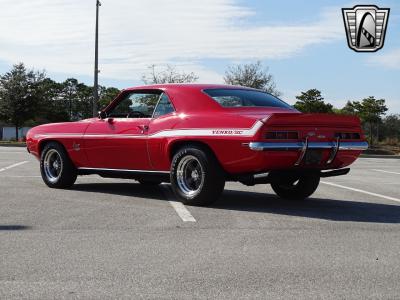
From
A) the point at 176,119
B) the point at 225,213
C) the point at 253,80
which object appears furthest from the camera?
the point at 253,80

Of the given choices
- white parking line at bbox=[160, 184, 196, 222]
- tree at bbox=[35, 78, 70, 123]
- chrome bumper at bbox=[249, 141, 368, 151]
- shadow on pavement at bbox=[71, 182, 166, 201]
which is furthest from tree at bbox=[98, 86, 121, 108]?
chrome bumper at bbox=[249, 141, 368, 151]

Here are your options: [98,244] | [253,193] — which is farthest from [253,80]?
[98,244]

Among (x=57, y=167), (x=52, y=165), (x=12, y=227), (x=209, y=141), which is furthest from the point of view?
(x=52, y=165)

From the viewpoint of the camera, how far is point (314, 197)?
8852 millimetres

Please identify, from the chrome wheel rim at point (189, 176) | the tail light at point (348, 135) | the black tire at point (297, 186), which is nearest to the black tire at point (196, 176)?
the chrome wheel rim at point (189, 176)

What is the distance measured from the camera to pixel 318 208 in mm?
7523

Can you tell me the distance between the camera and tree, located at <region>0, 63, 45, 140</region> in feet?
173

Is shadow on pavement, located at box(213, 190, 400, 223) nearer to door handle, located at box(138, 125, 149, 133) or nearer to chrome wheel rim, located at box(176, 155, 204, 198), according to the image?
chrome wheel rim, located at box(176, 155, 204, 198)

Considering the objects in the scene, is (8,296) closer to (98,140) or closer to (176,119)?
(176,119)

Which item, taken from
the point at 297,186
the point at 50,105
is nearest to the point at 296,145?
the point at 297,186

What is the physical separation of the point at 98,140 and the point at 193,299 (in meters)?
5.41

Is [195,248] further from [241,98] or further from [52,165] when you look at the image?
[52,165]

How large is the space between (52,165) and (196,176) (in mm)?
3051

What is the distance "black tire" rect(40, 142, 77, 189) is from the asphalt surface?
2.54ft
